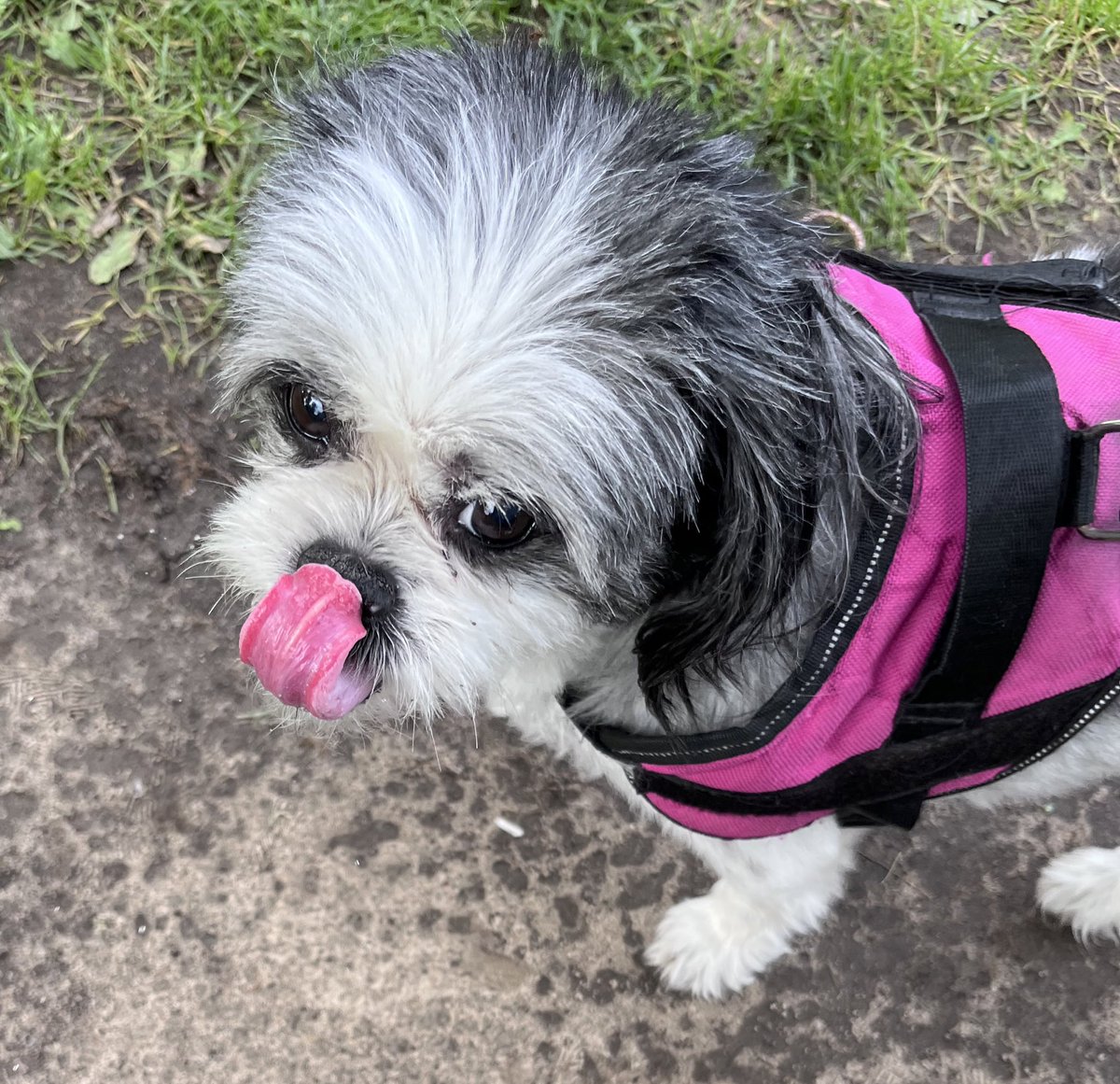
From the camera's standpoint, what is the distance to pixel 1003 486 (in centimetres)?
114

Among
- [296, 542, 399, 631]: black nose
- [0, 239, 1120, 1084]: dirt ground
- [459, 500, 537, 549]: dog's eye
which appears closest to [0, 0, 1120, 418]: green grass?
[0, 239, 1120, 1084]: dirt ground

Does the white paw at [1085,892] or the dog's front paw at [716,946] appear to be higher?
the white paw at [1085,892]

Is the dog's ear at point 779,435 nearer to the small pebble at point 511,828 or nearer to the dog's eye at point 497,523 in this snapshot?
the dog's eye at point 497,523

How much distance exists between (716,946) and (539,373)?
1.34 meters

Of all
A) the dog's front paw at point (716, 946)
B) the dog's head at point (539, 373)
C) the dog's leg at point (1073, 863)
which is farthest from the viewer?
the dog's front paw at point (716, 946)

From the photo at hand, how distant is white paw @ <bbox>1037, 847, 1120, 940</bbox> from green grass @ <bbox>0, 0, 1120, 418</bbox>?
150 centimetres

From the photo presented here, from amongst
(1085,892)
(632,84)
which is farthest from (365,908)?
(632,84)

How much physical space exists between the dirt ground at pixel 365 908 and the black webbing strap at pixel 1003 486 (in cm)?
108

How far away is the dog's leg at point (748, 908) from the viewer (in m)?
1.64

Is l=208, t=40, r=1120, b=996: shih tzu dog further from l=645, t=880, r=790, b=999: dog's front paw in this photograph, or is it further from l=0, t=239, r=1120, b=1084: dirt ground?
l=0, t=239, r=1120, b=1084: dirt ground

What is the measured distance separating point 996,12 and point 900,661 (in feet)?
7.17

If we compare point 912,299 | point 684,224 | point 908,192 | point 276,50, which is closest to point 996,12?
point 908,192

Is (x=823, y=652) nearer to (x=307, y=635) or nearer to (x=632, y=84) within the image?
(x=307, y=635)

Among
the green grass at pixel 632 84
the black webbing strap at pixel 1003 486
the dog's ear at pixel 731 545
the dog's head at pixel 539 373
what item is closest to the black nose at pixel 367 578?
the dog's head at pixel 539 373
